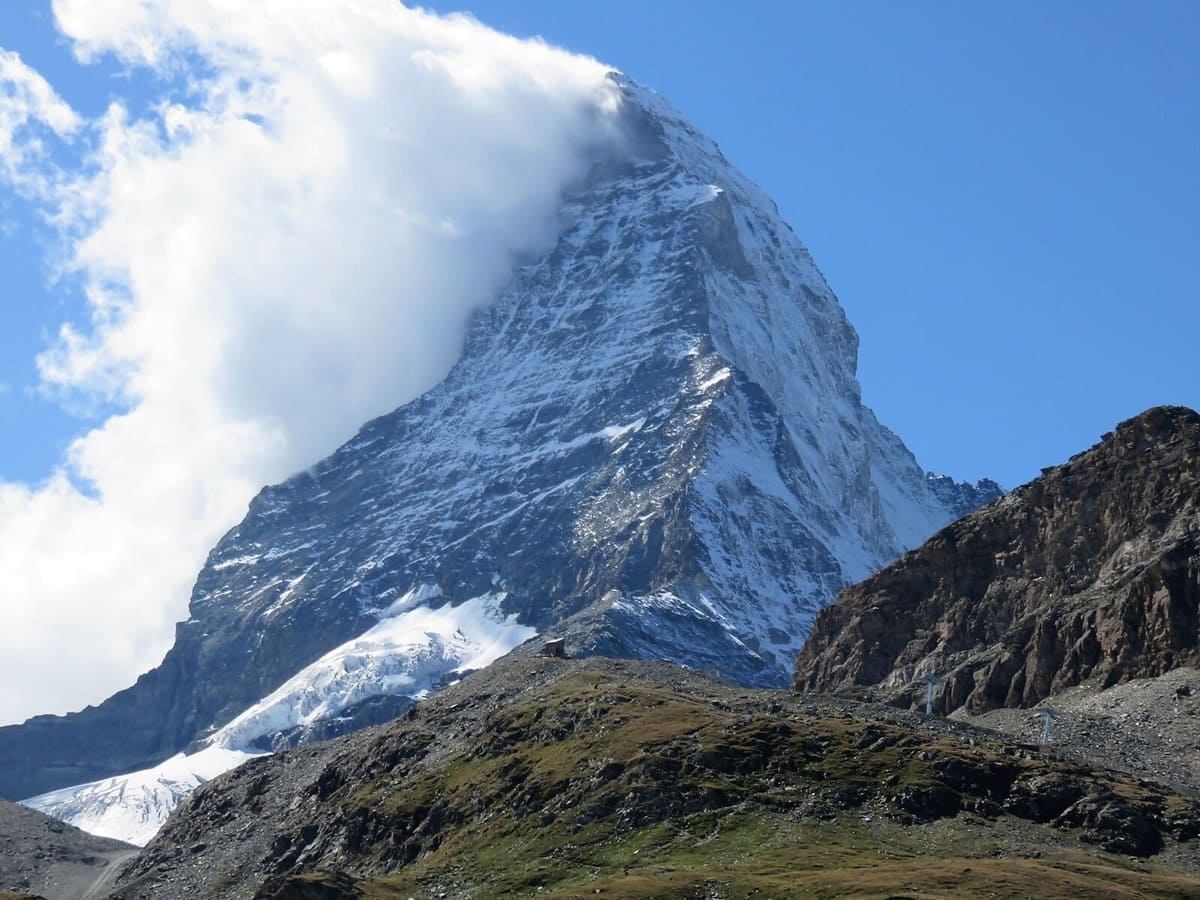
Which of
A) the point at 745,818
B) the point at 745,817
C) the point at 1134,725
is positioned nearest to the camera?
the point at 745,818

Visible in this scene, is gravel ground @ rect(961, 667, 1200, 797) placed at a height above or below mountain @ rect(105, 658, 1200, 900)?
above

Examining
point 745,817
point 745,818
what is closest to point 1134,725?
point 745,817

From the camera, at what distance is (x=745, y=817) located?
145000mm

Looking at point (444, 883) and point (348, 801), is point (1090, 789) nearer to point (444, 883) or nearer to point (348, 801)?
point (444, 883)

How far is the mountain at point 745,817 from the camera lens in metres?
130

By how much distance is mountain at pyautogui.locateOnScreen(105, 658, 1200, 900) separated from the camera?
13000cm

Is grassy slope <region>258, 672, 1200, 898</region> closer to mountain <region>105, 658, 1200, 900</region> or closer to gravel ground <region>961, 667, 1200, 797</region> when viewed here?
mountain <region>105, 658, 1200, 900</region>

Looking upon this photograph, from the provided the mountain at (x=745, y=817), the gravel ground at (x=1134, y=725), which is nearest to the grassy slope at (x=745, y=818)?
the mountain at (x=745, y=817)

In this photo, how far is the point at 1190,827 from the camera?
138 m

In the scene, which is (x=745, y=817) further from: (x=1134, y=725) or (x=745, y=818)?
(x=1134, y=725)

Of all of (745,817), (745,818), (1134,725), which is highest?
(1134,725)

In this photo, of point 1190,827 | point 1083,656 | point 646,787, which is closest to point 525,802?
point 646,787

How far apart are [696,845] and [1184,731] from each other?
166ft

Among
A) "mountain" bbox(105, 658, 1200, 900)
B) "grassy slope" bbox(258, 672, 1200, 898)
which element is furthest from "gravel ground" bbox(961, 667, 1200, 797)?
"grassy slope" bbox(258, 672, 1200, 898)
